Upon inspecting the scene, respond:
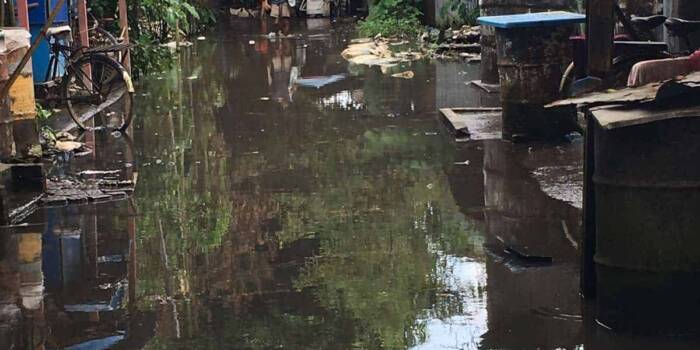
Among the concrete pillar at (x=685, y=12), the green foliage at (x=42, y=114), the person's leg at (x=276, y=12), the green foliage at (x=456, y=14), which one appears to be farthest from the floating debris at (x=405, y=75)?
the person's leg at (x=276, y=12)

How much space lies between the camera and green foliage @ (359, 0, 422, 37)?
27.1 m

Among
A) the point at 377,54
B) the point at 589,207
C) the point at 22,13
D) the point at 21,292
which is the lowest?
the point at 21,292

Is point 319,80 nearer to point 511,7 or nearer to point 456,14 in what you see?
point 511,7

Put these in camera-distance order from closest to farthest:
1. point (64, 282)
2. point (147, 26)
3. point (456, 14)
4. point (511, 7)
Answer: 1. point (64, 282)
2. point (511, 7)
3. point (147, 26)
4. point (456, 14)

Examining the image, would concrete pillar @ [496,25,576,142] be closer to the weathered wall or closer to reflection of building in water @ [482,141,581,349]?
reflection of building in water @ [482,141,581,349]

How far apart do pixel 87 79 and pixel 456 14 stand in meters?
13.7

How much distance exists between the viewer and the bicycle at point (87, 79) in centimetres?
1241

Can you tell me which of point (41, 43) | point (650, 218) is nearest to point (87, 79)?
point (41, 43)

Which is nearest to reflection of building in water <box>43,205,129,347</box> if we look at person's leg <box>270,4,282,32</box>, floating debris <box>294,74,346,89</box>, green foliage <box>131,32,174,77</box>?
floating debris <box>294,74,346,89</box>

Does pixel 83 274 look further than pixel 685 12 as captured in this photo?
No

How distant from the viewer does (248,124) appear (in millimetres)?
13109

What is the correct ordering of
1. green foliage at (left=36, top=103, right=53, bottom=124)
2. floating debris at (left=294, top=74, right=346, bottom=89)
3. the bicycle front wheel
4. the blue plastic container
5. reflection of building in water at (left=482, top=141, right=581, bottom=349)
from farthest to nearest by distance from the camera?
floating debris at (left=294, top=74, right=346, bottom=89) < the blue plastic container < the bicycle front wheel < green foliage at (left=36, top=103, right=53, bottom=124) < reflection of building in water at (left=482, top=141, right=581, bottom=349)

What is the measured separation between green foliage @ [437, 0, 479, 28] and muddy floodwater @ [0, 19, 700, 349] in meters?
11.1

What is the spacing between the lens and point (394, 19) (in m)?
27.8
